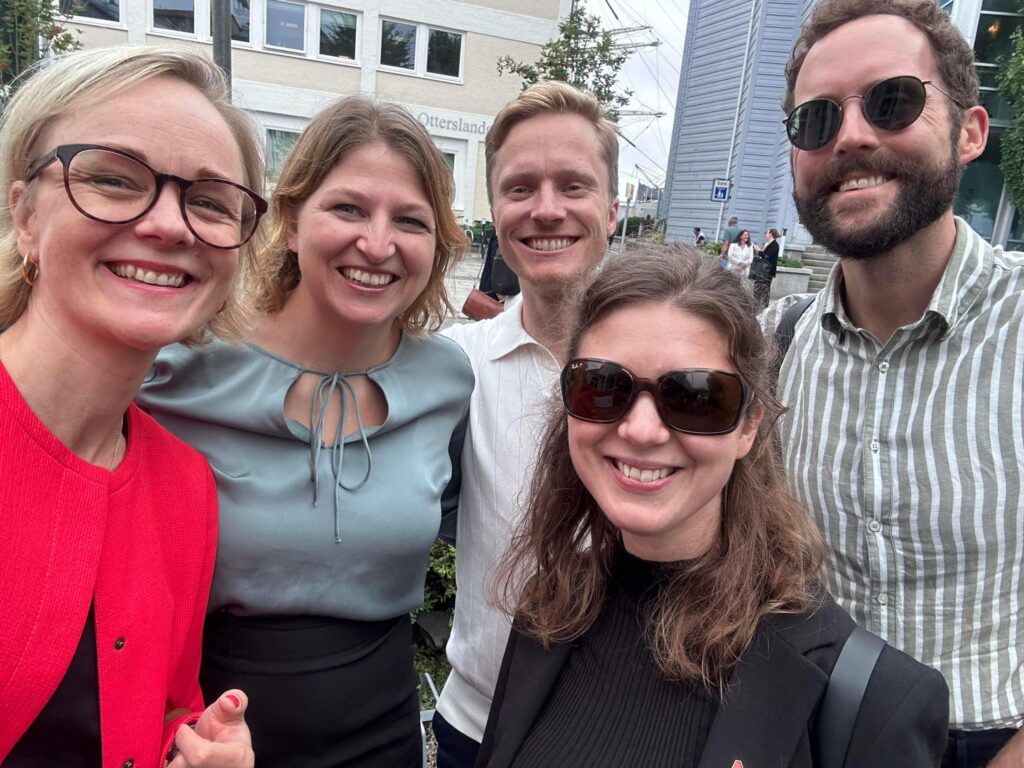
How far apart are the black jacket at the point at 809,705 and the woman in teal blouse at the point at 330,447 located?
3.28ft

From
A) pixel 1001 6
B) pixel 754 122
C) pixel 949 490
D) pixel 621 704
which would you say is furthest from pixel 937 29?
pixel 754 122

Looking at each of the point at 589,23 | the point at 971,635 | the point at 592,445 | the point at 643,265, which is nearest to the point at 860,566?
the point at 971,635

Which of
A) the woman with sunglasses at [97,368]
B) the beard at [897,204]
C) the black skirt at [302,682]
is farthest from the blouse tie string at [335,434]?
the beard at [897,204]

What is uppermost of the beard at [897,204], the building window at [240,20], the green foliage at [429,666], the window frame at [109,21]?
the building window at [240,20]

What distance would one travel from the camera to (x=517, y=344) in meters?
2.38

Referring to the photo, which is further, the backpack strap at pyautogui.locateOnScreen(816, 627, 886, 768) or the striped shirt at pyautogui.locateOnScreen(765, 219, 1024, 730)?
the striped shirt at pyautogui.locateOnScreen(765, 219, 1024, 730)

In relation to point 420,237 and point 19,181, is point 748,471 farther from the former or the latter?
point 19,181

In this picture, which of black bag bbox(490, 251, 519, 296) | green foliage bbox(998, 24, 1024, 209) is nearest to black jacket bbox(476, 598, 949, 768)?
black bag bbox(490, 251, 519, 296)

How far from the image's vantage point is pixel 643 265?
66.9 inches

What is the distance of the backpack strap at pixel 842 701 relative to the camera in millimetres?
1287

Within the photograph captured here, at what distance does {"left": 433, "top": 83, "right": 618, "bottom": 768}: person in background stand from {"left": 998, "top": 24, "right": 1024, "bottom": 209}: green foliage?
48.6 feet

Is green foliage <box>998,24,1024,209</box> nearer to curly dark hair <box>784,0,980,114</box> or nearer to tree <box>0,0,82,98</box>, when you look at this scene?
curly dark hair <box>784,0,980,114</box>

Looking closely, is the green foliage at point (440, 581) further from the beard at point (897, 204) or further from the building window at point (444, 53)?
the building window at point (444, 53)

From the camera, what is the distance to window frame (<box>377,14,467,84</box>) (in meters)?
20.2
